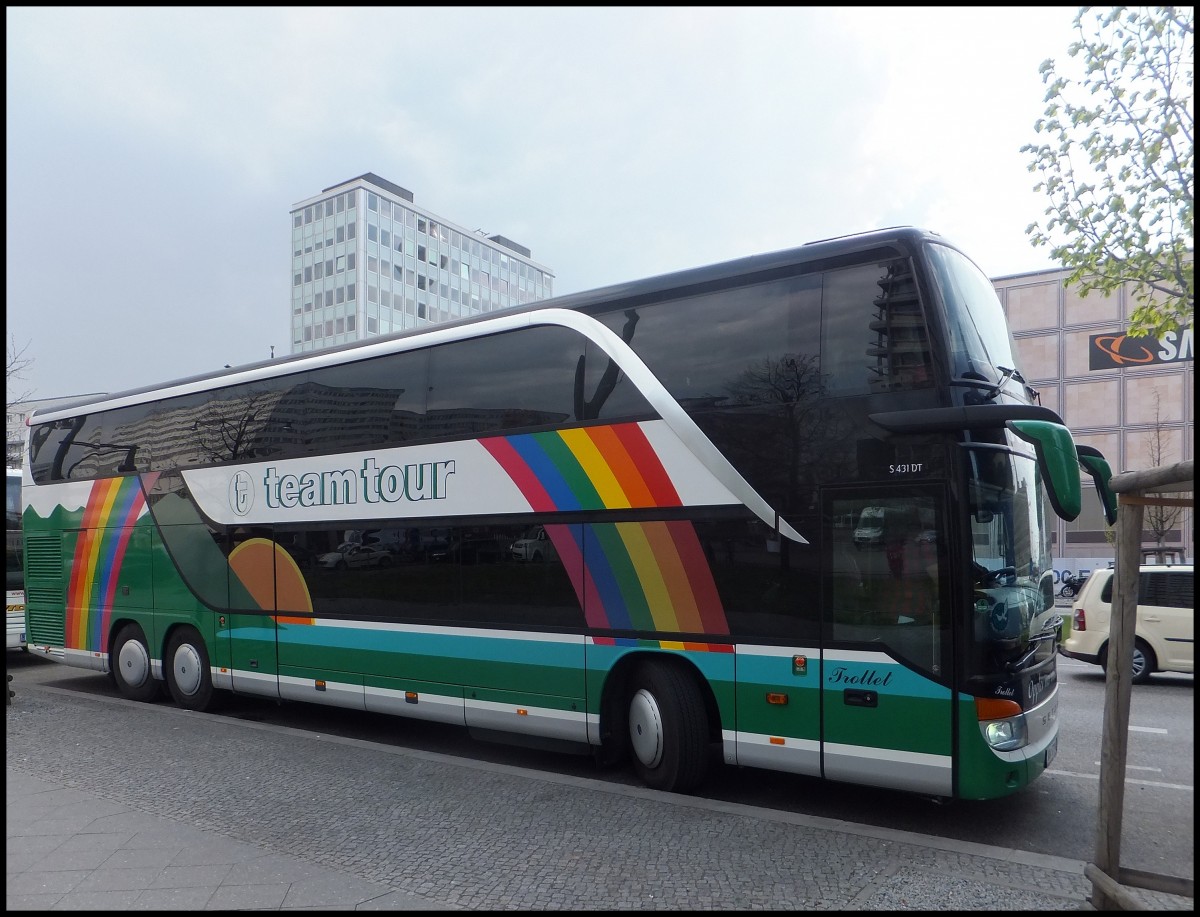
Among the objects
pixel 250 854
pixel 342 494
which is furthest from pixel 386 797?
pixel 342 494

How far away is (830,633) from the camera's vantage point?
20.6ft

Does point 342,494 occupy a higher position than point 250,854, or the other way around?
point 342,494

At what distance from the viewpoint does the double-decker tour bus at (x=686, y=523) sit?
5.90 meters

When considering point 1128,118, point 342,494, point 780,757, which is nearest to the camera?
point 780,757

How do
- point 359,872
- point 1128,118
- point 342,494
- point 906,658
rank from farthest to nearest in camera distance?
point 1128,118 → point 342,494 → point 906,658 → point 359,872

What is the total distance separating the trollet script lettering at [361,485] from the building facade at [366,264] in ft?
195

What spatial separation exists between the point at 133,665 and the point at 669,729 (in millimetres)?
8459

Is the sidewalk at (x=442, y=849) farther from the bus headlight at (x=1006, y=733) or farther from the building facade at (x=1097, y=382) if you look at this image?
the building facade at (x=1097, y=382)

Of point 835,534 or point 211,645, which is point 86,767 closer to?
point 211,645

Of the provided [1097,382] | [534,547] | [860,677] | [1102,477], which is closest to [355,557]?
[534,547]

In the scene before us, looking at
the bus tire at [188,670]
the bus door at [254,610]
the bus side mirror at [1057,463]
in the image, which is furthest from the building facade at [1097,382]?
the bus side mirror at [1057,463]

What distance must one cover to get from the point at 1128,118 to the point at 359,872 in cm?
1136

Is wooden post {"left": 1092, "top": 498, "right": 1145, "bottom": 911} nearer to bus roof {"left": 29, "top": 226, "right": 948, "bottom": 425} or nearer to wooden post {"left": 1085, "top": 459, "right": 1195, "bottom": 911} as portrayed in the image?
wooden post {"left": 1085, "top": 459, "right": 1195, "bottom": 911}

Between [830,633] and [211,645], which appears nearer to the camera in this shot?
[830,633]
